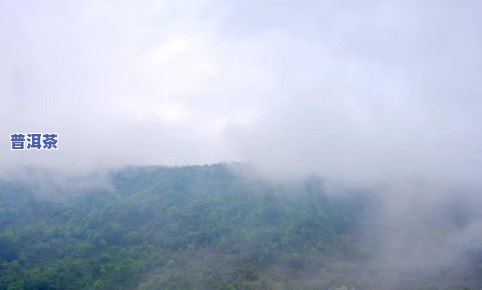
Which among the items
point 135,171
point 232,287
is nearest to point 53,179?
point 135,171

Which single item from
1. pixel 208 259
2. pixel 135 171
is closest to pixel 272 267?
pixel 208 259

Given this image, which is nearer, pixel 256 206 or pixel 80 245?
pixel 80 245

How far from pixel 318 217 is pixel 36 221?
45.0 m

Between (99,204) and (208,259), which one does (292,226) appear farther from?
(99,204)

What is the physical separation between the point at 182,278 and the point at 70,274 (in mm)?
13572

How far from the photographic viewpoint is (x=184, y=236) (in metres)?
82.0

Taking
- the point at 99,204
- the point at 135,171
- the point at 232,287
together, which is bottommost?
the point at 232,287

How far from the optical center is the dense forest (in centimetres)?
6644

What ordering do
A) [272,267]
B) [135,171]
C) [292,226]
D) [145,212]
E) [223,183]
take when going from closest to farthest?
[272,267], [292,226], [145,212], [223,183], [135,171]

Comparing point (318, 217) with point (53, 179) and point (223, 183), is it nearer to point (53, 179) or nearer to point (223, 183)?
point (223, 183)

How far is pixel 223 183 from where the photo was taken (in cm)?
10344

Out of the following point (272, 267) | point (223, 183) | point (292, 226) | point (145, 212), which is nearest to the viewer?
point (272, 267)

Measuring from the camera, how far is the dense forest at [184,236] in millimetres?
66438

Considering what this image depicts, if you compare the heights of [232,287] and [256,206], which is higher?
[256,206]
